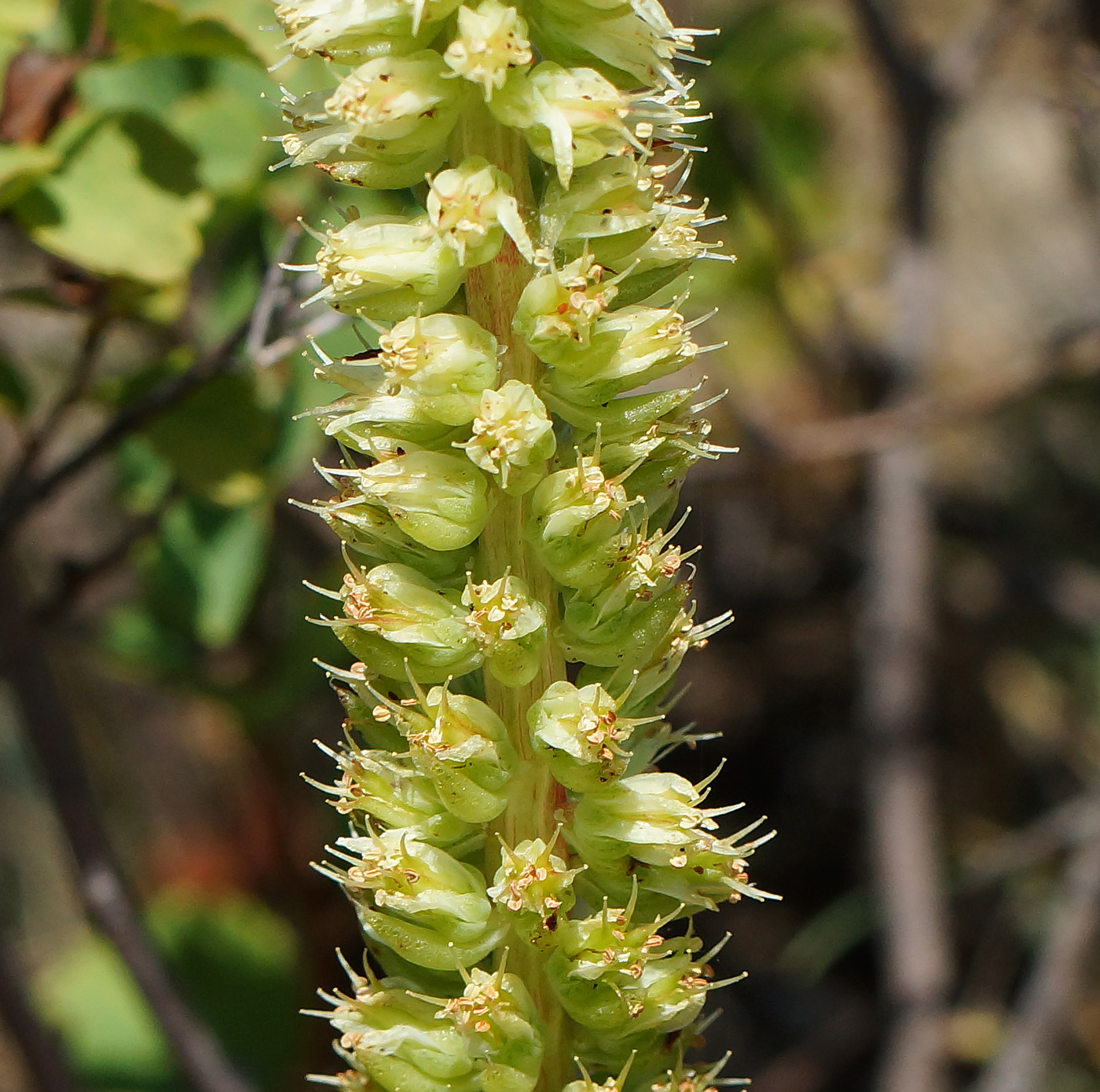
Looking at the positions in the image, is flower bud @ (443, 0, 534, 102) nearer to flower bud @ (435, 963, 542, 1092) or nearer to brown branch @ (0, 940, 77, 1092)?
flower bud @ (435, 963, 542, 1092)

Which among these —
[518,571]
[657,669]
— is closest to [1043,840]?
[657,669]

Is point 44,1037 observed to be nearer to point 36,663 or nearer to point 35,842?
point 36,663

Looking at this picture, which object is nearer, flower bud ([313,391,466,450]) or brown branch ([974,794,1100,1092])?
flower bud ([313,391,466,450])

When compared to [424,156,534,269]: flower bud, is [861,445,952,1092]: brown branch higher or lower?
lower

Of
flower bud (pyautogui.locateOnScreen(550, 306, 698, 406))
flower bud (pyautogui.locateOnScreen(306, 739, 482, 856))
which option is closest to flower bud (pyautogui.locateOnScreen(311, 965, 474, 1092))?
flower bud (pyautogui.locateOnScreen(306, 739, 482, 856))

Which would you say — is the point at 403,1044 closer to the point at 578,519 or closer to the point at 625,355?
the point at 578,519

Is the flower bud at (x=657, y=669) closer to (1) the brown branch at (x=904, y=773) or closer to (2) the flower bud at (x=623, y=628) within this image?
(2) the flower bud at (x=623, y=628)
